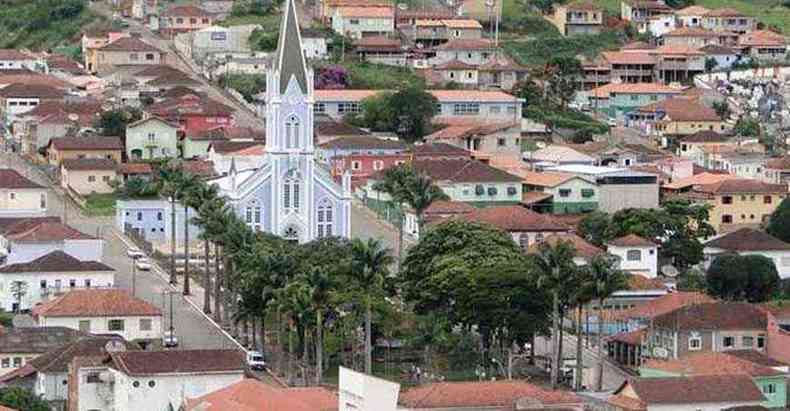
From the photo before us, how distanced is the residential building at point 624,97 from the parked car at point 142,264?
36.4m

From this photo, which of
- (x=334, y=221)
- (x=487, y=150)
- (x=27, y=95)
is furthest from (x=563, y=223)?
(x=27, y=95)

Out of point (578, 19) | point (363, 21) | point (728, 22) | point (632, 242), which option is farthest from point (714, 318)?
point (728, 22)

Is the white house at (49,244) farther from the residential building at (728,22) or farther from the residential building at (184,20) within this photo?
the residential building at (728,22)

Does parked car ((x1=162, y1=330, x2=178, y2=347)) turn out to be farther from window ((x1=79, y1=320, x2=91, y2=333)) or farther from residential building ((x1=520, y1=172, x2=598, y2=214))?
residential building ((x1=520, y1=172, x2=598, y2=214))

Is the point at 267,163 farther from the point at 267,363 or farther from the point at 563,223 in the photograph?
the point at 267,363

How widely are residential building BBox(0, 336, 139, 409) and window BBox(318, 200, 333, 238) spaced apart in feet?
61.6

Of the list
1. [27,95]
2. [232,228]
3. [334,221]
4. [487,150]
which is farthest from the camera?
[27,95]

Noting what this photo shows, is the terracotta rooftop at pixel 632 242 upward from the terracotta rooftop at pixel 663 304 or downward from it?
upward

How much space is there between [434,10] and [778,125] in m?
20.9

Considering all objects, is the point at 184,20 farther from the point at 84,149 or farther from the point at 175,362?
the point at 175,362

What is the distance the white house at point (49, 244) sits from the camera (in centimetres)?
8138

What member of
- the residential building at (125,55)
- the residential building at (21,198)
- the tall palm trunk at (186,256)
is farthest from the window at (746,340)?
the residential building at (125,55)

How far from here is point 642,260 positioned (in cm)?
8438

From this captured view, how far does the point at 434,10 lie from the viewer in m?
134
